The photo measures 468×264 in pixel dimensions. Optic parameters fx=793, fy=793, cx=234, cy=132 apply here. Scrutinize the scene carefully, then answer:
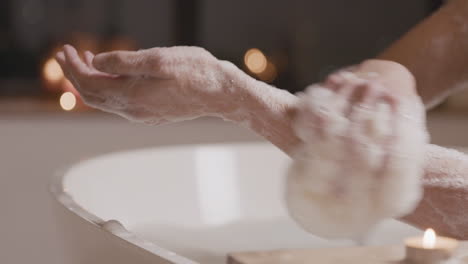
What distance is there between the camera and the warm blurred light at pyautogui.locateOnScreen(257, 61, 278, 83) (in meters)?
2.28

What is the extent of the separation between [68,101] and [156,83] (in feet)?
4.56

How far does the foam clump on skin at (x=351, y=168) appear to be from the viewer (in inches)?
21.1

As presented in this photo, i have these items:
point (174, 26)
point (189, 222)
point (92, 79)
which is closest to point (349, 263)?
point (92, 79)

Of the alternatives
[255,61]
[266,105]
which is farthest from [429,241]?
[255,61]

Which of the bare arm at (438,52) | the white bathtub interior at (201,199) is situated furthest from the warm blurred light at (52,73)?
the bare arm at (438,52)

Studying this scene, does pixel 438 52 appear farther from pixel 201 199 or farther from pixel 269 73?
pixel 269 73

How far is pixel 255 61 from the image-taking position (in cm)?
228

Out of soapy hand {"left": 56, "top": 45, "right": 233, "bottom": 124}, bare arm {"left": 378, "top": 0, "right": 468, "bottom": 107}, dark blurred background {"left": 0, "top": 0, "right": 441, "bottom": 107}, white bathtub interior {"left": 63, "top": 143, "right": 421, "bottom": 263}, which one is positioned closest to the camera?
soapy hand {"left": 56, "top": 45, "right": 233, "bottom": 124}

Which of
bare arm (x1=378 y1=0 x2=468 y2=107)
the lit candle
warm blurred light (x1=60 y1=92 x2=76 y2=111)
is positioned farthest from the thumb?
warm blurred light (x1=60 y1=92 x2=76 y2=111)

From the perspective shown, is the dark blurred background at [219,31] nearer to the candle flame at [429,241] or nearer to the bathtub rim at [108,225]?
the bathtub rim at [108,225]

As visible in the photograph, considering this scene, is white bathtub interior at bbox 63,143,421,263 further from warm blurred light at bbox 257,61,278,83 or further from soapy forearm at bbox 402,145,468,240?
warm blurred light at bbox 257,61,278,83

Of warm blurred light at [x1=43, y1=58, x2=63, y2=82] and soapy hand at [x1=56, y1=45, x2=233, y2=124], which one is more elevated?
warm blurred light at [x1=43, y1=58, x2=63, y2=82]

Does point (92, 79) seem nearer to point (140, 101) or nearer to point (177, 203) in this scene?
point (140, 101)

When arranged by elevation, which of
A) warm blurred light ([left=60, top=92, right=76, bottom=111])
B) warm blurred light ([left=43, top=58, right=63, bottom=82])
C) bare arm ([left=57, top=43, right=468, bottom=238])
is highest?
warm blurred light ([left=43, top=58, right=63, bottom=82])
